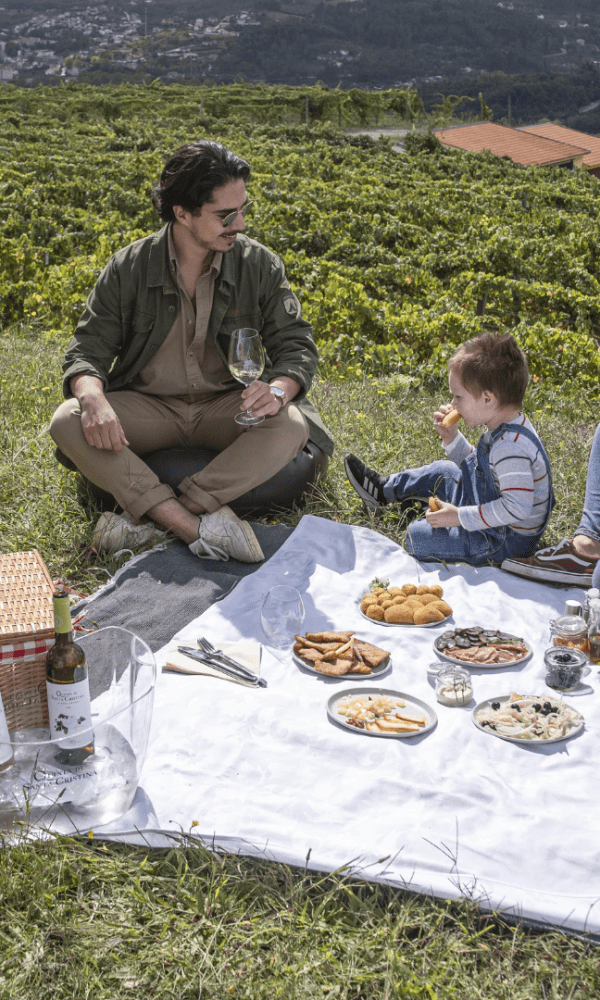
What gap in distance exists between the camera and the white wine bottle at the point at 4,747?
2258mm

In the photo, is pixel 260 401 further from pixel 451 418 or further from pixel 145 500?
pixel 451 418

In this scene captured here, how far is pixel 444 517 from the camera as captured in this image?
3979 millimetres

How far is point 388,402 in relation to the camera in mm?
6621

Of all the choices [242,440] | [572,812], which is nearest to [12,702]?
[572,812]

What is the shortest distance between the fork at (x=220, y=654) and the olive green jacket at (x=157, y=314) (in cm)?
167

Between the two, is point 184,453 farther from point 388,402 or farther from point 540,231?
point 540,231

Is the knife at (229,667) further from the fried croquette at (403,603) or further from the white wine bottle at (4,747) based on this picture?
the white wine bottle at (4,747)

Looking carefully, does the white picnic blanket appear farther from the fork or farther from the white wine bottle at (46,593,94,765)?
the white wine bottle at (46,593,94,765)

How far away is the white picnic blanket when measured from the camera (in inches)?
91.4

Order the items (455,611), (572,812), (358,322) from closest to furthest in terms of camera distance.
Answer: (572,812) < (455,611) < (358,322)

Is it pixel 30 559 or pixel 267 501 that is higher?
pixel 30 559

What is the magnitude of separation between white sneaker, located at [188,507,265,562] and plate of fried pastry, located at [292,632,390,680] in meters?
0.83

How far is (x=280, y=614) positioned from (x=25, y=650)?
1077 mm

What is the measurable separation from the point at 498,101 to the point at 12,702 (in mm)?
112516
